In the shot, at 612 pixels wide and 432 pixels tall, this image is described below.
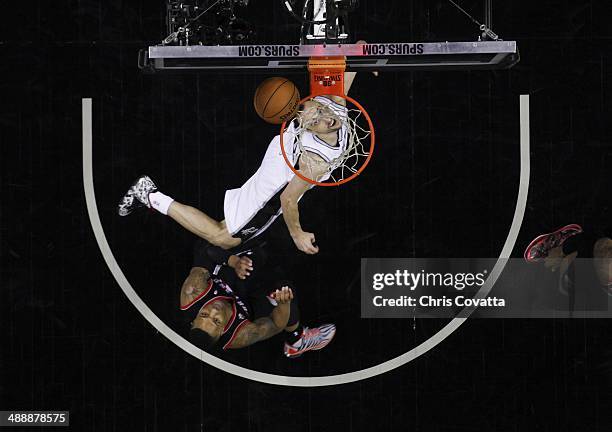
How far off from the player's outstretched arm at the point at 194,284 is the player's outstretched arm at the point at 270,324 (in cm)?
41

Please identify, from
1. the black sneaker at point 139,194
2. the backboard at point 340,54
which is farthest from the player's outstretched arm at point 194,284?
the backboard at point 340,54

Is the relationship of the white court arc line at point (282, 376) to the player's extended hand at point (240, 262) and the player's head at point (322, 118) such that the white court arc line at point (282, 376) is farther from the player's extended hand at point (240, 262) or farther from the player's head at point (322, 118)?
the player's head at point (322, 118)

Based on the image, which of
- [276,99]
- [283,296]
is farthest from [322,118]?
[283,296]

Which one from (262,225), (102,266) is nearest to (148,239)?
(102,266)

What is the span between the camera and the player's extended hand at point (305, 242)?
14.4ft

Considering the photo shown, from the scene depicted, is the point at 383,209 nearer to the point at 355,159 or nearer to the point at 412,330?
the point at 355,159

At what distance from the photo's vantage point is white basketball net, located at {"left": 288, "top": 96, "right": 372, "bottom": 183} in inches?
163

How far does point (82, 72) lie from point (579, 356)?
3978 mm

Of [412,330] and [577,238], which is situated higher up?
[577,238]

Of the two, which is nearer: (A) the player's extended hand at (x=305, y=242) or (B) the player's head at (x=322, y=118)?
(B) the player's head at (x=322, y=118)

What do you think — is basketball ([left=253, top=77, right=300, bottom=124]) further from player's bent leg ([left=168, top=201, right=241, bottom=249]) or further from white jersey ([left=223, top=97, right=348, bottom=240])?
player's bent leg ([left=168, top=201, right=241, bottom=249])

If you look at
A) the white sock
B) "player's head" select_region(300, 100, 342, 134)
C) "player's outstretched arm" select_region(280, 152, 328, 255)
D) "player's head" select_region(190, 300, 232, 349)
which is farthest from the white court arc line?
"player's head" select_region(300, 100, 342, 134)

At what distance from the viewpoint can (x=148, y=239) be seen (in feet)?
14.5

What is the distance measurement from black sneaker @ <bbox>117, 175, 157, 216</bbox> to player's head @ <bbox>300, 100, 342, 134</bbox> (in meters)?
1.20
